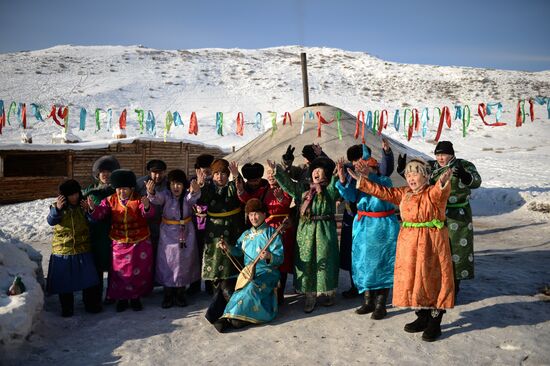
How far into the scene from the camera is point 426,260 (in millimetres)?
3057

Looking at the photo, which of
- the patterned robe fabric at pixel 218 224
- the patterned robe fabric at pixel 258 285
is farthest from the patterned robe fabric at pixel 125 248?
the patterned robe fabric at pixel 258 285

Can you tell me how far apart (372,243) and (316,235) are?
502 millimetres

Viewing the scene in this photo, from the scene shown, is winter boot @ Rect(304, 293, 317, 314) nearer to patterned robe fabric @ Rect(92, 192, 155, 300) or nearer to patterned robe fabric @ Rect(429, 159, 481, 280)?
patterned robe fabric @ Rect(429, 159, 481, 280)

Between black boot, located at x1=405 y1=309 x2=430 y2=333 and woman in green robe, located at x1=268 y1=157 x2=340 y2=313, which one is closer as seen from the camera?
black boot, located at x1=405 y1=309 x2=430 y2=333

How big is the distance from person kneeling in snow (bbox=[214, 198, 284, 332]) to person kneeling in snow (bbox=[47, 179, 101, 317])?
1.28m

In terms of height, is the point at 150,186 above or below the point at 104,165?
below

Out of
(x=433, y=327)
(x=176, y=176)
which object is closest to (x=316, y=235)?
(x=433, y=327)

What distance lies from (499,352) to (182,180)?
3004mm

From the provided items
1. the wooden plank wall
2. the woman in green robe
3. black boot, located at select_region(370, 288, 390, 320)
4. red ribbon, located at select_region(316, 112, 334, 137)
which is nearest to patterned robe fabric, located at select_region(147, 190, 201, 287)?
the woman in green robe

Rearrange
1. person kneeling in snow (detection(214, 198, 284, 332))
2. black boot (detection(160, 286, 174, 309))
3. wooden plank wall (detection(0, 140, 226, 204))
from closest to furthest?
person kneeling in snow (detection(214, 198, 284, 332)) → black boot (detection(160, 286, 174, 309)) → wooden plank wall (detection(0, 140, 226, 204))

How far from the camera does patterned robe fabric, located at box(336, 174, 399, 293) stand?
142 inches

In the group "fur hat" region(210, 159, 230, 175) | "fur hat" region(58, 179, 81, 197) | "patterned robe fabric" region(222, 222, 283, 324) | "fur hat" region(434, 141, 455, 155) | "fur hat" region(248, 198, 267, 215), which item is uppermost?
"fur hat" region(434, 141, 455, 155)

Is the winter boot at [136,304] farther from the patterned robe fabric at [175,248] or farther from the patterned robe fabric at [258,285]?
the patterned robe fabric at [258,285]

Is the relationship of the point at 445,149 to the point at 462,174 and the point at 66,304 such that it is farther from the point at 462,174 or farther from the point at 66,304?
the point at 66,304
